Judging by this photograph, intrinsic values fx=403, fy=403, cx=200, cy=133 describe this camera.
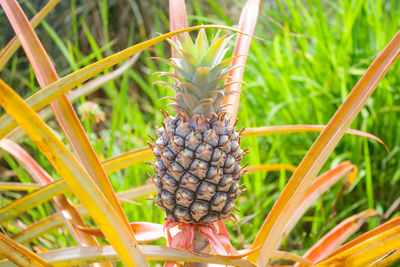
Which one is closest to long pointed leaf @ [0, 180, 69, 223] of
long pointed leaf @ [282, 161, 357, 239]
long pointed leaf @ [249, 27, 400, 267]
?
long pointed leaf @ [249, 27, 400, 267]

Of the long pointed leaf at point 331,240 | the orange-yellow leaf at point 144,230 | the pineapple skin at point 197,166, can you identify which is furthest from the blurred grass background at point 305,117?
the pineapple skin at point 197,166

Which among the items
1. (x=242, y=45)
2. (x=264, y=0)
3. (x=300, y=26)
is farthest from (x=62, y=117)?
(x=264, y=0)

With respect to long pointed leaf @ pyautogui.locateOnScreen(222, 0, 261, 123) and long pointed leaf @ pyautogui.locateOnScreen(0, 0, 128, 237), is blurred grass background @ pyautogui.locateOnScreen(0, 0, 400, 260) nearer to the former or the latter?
long pointed leaf @ pyautogui.locateOnScreen(222, 0, 261, 123)

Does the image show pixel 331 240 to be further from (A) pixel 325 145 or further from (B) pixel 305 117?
(B) pixel 305 117

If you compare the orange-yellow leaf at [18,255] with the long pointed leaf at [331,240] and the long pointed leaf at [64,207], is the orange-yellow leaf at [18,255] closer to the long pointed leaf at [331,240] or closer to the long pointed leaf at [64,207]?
the long pointed leaf at [64,207]

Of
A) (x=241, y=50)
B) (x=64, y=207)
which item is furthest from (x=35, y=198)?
(x=241, y=50)

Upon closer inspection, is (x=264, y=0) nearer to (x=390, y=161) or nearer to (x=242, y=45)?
(x=390, y=161)

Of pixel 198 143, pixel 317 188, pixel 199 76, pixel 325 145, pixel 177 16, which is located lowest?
pixel 317 188
